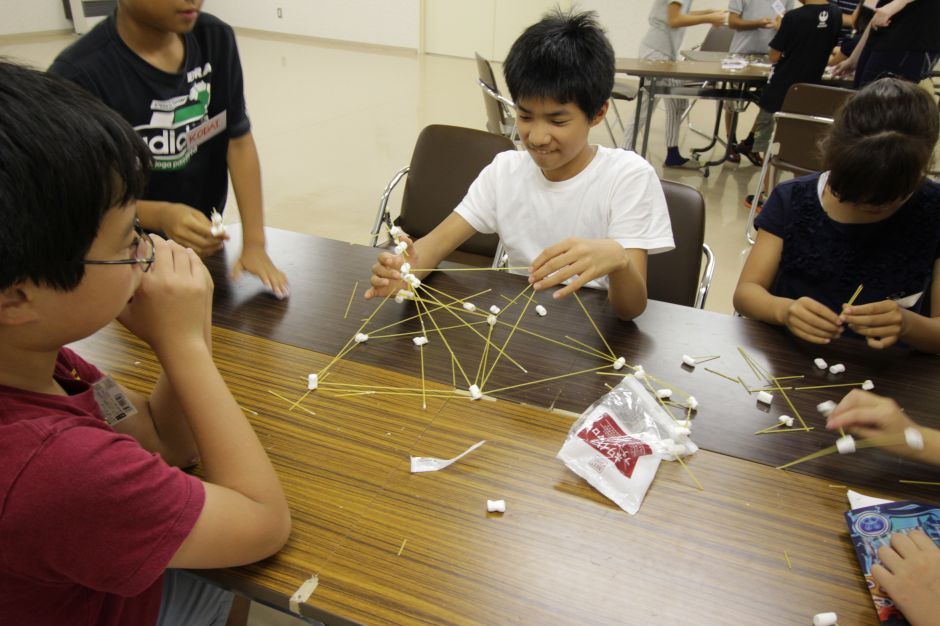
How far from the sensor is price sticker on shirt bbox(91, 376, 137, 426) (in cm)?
106

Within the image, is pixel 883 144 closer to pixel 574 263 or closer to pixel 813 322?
pixel 813 322

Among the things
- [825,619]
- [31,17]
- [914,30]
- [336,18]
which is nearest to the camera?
[825,619]

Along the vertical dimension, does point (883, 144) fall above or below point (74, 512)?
above

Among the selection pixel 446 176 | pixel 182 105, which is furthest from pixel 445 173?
pixel 182 105

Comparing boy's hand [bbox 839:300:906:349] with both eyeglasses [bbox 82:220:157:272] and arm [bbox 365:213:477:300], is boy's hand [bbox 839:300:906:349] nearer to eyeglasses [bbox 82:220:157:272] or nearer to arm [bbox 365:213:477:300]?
arm [bbox 365:213:477:300]

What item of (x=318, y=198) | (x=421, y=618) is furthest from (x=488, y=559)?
(x=318, y=198)

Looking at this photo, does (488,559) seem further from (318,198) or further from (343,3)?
(343,3)

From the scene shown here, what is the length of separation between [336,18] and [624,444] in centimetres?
1179

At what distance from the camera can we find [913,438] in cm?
109

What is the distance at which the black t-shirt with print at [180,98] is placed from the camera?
167 cm

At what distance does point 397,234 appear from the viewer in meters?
1.68

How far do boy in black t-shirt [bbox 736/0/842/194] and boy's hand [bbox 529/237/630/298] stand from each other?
4.08m

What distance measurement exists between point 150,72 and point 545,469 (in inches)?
59.3

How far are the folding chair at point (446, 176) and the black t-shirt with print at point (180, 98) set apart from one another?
70cm
